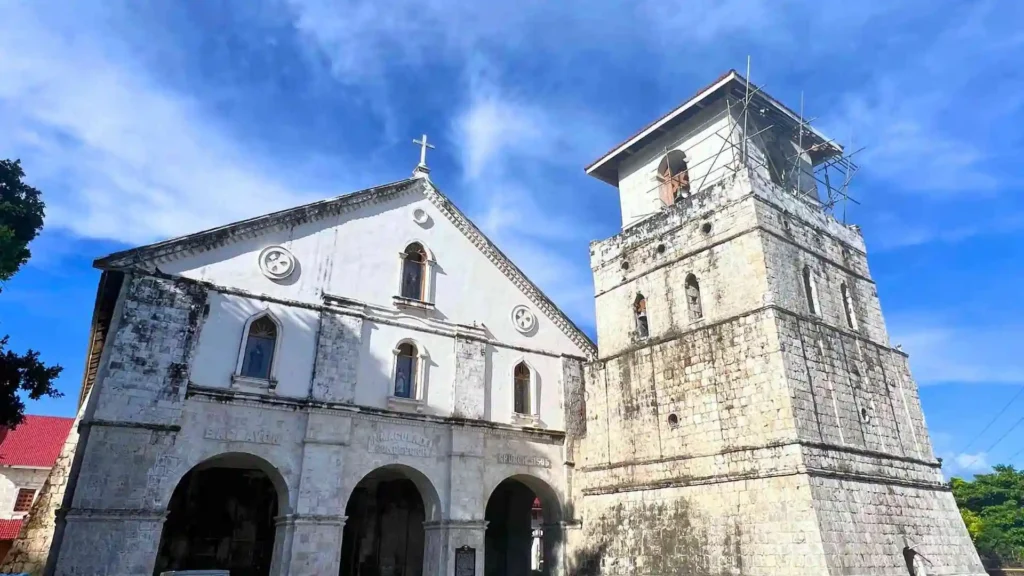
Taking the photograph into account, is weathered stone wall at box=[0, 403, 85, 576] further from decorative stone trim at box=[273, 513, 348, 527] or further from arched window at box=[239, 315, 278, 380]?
Result: decorative stone trim at box=[273, 513, 348, 527]

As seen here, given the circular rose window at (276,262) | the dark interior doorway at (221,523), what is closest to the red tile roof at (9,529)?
the dark interior doorway at (221,523)

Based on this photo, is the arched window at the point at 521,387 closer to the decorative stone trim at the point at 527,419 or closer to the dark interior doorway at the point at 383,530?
the decorative stone trim at the point at 527,419

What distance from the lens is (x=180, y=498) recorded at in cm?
1644

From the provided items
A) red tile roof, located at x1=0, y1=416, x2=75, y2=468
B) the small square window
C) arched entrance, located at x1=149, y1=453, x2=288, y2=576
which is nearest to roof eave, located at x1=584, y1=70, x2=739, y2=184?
arched entrance, located at x1=149, y1=453, x2=288, y2=576

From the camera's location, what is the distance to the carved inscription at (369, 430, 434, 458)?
14.8 meters

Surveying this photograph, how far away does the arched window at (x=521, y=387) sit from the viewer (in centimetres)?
1750

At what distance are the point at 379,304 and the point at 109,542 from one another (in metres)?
7.48

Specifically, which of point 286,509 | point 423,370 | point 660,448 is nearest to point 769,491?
point 660,448

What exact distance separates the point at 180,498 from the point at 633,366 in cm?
1268

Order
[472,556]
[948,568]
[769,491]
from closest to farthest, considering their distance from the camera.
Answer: [769,491] → [948,568] → [472,556]

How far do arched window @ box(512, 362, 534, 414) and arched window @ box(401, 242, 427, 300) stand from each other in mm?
3492

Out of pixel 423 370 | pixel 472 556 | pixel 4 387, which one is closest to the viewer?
pixel 4 387

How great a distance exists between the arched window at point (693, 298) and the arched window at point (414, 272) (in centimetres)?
706

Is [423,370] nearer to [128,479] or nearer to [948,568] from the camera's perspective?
[128,479]
